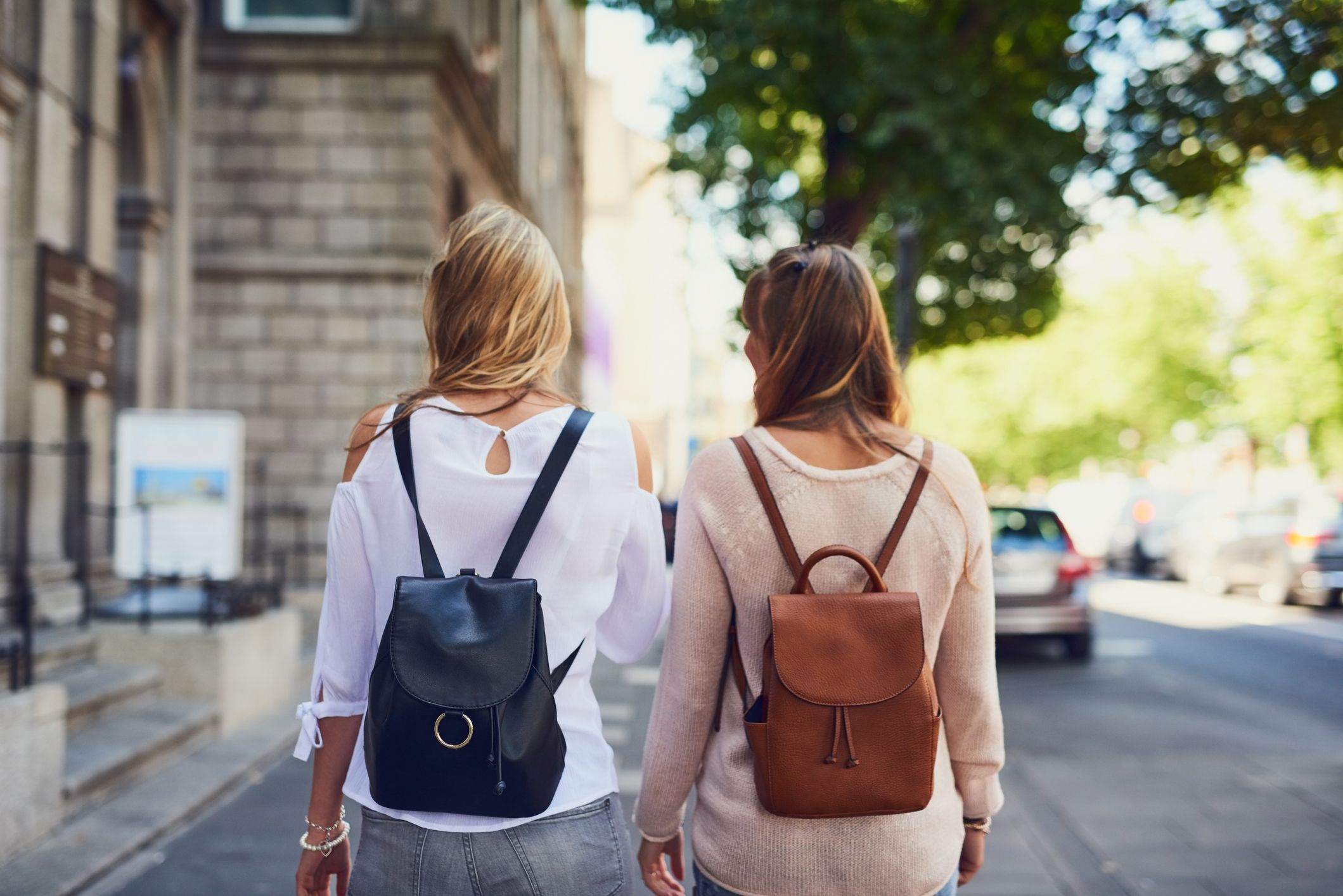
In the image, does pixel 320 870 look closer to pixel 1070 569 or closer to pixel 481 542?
pixel 481 542

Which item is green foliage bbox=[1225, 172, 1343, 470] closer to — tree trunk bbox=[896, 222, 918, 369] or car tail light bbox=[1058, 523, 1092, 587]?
car tail light bbox=[1058, 523, 1092, 587]

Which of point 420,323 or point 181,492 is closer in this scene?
point 181,492

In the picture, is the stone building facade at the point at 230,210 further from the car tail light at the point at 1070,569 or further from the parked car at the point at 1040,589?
the car tail light at the point at 1070,569

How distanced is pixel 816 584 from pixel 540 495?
18.6 inches

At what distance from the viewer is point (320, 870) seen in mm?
1791

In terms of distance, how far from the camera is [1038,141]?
11.1 meters

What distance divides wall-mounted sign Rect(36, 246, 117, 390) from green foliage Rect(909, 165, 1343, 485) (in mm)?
9392

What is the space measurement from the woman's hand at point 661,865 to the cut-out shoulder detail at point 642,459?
64cm

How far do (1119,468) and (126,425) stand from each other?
45.8 m

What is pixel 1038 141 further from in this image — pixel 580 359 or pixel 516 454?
pixel 580 359

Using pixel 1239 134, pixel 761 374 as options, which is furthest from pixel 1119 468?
pixel 761 374

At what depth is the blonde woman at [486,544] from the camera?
5.37 feet

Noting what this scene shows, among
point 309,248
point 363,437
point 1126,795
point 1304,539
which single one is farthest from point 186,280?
point 1304,539

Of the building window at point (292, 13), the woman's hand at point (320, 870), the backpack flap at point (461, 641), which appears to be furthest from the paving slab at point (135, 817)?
the building window at point (292, 13)
